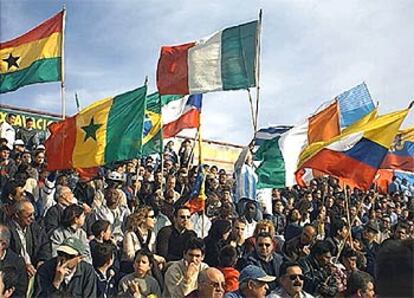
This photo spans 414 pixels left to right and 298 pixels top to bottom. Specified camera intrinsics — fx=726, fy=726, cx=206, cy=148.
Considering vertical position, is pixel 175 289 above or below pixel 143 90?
below

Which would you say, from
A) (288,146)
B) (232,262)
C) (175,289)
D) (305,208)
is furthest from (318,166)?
(175,289)

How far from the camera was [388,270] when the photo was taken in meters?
1.76

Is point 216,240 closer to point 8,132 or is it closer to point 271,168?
point 271,168

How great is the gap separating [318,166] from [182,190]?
2.44m

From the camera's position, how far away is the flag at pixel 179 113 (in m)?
11.4

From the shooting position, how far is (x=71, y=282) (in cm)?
484

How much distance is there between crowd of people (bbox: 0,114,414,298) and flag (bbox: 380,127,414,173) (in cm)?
266

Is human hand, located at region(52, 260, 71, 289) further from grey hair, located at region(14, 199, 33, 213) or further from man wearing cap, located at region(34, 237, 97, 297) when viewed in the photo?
grey hair, located at region(14, 199, 33, 213)

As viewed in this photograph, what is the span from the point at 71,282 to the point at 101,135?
4654mm

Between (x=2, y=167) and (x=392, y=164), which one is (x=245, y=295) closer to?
(x=2, y=167)

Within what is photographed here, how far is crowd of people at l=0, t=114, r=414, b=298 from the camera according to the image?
15.8ft

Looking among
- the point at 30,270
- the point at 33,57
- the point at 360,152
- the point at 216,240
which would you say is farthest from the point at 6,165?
the point at 360,152

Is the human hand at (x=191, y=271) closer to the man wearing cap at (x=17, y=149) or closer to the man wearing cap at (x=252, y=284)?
the man wearing cap at (x=252, y=284)

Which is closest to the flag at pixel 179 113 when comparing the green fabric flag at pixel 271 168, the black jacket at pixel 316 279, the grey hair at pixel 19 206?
the green fabric flag at pixel 271 168
